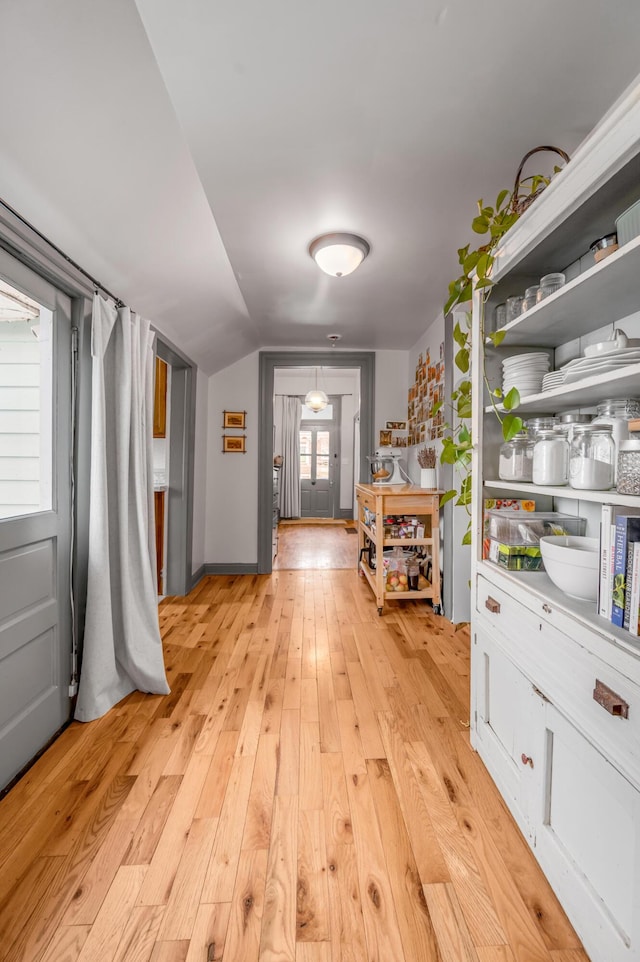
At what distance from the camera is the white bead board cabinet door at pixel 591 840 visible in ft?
2.68

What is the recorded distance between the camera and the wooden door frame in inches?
162

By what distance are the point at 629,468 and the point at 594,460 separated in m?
0.15

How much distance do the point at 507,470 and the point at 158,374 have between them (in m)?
2.78

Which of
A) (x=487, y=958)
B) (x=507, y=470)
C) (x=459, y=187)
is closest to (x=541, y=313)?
(x=507, y=470)

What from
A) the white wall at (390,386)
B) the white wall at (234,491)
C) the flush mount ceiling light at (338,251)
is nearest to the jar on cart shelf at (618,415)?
the flush mount ceiling light at (338,251)

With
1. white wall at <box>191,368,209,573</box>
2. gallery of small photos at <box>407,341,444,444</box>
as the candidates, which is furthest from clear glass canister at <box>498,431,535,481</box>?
white wall at <box>191,368,209,573</box>

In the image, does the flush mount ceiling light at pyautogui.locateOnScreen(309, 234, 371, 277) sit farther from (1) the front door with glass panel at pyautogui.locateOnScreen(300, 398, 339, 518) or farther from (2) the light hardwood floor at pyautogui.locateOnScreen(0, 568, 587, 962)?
(1) the front door with glass panel at pyautogui.locateOnScreen(300, 398, 339, 518)

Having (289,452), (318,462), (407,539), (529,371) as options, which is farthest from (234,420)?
(318,462)

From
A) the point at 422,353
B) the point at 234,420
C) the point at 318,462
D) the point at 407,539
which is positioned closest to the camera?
the point at 407,539

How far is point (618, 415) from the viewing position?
114cm

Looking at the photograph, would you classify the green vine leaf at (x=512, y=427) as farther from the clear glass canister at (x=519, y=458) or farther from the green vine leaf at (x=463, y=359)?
the green vine leaf at (x=463, y=359)

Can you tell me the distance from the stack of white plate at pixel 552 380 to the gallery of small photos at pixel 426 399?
155cm

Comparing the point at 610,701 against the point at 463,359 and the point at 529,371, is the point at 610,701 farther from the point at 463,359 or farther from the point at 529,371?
the point at 463,359

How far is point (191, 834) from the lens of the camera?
1232 millimetres
